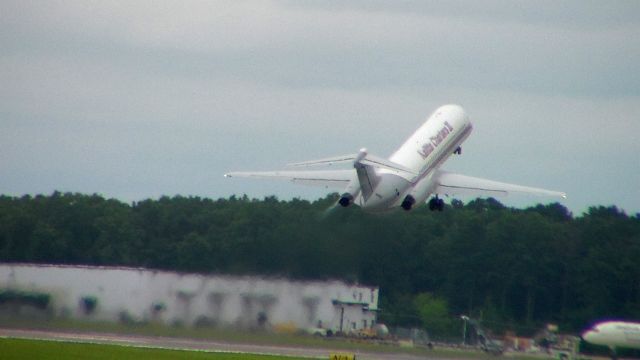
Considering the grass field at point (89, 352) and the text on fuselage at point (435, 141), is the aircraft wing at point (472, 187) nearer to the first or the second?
the text on fuselage at point (435, 141)

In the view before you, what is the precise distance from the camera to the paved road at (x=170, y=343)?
79.5 metres

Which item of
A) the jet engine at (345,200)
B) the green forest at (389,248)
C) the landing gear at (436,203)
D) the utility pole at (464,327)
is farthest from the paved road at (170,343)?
the utility pole at (464,327)

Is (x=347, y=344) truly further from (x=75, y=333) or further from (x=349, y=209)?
(x=75, y=333)

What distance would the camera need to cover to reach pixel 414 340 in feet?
303

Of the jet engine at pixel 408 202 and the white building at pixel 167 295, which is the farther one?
the jet engine at pixel 408 202

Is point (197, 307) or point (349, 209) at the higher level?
point (349, 209)

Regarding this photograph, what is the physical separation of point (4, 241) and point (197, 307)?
12.9 meters

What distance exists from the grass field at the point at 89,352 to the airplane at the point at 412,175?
948cm

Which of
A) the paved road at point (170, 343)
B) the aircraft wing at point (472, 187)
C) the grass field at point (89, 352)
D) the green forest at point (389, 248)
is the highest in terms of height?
the aircraft wing at point (472, 187)

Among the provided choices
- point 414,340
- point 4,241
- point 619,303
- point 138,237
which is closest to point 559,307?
point 619,303

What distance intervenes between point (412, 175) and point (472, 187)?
21.4ft

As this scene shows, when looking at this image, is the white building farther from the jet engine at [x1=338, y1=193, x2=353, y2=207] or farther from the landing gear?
the landing gear

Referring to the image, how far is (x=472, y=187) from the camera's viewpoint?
8894 cm

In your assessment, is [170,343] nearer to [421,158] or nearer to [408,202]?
[408,202]
